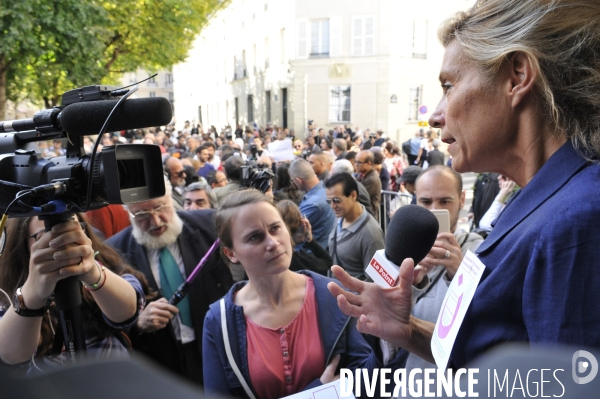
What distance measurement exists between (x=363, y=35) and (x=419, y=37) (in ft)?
9.55

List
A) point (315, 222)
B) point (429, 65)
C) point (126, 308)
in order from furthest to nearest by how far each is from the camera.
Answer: point (429, 65) → point (315, 222) → point (126, 308)

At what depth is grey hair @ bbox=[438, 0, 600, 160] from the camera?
1139 mm

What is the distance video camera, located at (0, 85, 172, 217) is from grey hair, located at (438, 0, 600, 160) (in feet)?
3.29

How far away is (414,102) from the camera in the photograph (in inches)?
1033

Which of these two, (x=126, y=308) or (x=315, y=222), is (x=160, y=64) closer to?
(x=315, y=222)

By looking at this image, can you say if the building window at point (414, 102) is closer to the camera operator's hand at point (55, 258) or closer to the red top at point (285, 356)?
the red top at point (285, 356)

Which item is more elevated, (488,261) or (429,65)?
(429,65)

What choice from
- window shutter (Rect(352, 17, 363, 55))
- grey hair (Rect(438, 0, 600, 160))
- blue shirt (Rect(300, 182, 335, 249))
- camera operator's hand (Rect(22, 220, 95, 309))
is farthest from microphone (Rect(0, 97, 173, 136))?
window shutter (Rect(352, 17, 363, 55))

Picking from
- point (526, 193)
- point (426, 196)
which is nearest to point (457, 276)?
point (526, 193)

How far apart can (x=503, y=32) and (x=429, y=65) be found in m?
26.5

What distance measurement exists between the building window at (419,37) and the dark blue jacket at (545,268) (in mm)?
26075

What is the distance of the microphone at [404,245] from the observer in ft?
5.74

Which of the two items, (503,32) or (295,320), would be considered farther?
(295,320)

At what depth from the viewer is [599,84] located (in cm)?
114
